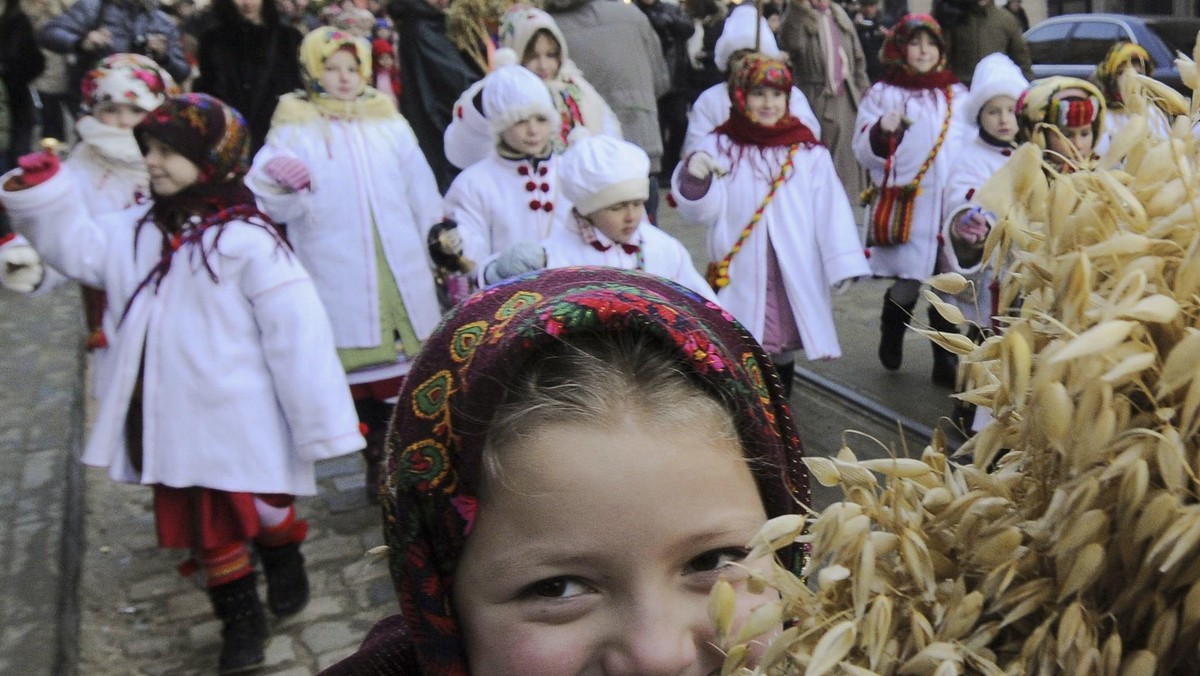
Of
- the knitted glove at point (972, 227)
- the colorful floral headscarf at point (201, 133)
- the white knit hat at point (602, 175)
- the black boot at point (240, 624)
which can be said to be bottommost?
the black boot at point (240, 624)

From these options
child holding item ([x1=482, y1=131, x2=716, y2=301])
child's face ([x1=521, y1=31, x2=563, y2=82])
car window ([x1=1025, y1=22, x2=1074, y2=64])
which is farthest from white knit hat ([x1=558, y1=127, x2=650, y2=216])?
car window ([x1=1025, y1=22, x2=1074, y2=64])

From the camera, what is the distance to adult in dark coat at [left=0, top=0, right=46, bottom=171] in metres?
8.43

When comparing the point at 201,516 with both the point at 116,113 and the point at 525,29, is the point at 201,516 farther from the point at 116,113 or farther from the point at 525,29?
the point at 525,29

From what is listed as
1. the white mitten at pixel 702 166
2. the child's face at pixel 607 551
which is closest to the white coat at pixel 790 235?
the white mitten at pixel 702 166

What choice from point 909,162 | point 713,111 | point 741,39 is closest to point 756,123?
point 909,162

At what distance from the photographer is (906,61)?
6.28 metres

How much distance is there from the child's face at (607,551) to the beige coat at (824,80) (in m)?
8.87

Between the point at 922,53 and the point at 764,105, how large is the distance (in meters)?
1.37

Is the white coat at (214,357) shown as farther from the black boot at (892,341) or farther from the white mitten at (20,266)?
the black boot at (892,341)

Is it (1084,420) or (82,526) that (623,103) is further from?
(1084,420)

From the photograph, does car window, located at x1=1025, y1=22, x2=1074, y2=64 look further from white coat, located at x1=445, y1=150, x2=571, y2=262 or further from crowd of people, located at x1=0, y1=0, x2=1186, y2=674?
white coat, located at x1=445, y1=150, x2=571, y2=262

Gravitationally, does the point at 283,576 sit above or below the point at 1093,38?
below

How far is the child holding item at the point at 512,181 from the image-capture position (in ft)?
15.4

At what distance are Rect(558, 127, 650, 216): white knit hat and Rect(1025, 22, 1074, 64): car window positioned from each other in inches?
350
